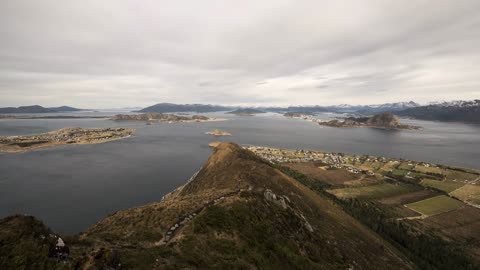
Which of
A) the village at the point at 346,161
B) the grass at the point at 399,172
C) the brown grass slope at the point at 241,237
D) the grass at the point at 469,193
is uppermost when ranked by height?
the brown grass slope at the point at 241,237

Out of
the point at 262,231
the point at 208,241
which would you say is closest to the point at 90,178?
the point at 262,231

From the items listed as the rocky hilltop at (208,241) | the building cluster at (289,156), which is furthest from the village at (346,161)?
the rocky hilltop at (208,241)

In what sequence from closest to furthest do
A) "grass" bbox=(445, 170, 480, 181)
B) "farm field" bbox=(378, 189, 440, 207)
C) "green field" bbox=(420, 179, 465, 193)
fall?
1. "farm field" bbox=(378, 189, 440, 207)
2. "green field" bbox=(420, 179, 465, 193)
3. "grass" bbox=(445, 170, 480, 181)

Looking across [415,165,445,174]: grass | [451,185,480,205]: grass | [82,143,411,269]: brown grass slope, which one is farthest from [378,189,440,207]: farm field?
[82,143,411,269]: brown grass slope

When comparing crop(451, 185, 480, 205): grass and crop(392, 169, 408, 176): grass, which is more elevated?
crop(392, 169, 408, 176): grass

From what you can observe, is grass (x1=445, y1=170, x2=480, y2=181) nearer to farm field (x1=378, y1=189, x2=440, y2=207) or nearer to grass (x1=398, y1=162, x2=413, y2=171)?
grass (x1=398, y1=162, x2=413, y2=171)

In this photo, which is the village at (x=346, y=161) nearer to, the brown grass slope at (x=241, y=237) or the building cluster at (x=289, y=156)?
the building cluster at (x=289, y=156)

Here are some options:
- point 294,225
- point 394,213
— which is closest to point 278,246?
point 294,225

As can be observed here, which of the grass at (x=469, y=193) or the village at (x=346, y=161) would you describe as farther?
the village at (x=346, y=161)
